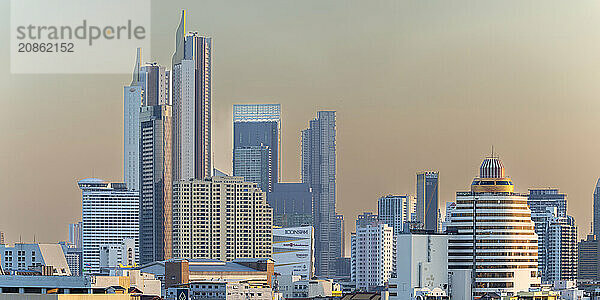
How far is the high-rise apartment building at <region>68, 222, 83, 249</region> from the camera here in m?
83.9

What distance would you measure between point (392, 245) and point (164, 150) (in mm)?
15509

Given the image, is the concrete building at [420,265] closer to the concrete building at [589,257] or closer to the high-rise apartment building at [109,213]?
the concrete building at [589,257]

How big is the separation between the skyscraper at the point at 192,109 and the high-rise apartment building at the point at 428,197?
17118 millimetres

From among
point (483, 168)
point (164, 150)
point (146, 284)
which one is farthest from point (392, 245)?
point (483, 168)

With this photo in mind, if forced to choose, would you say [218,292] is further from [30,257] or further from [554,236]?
[554,236]

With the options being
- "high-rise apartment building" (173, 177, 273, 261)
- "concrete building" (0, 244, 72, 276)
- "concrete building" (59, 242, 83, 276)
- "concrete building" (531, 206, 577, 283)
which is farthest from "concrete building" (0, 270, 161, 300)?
"high-rise apartment building" (173, 177, 273, 261)

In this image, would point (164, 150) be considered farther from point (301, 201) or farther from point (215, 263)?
point (215, 263)

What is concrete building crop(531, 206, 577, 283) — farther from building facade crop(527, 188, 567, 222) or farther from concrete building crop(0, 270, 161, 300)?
concrete building crop(0, 270, 161, 300)

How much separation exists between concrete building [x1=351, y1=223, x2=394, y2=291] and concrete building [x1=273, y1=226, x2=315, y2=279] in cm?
492

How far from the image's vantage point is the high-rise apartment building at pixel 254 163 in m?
104

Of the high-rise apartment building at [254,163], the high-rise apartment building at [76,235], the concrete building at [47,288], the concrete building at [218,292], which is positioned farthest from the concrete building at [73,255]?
the concrete building at [47,288]

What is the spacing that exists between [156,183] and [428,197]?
2024cm

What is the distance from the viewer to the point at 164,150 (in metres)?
91.6

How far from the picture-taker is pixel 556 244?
3027 inches
